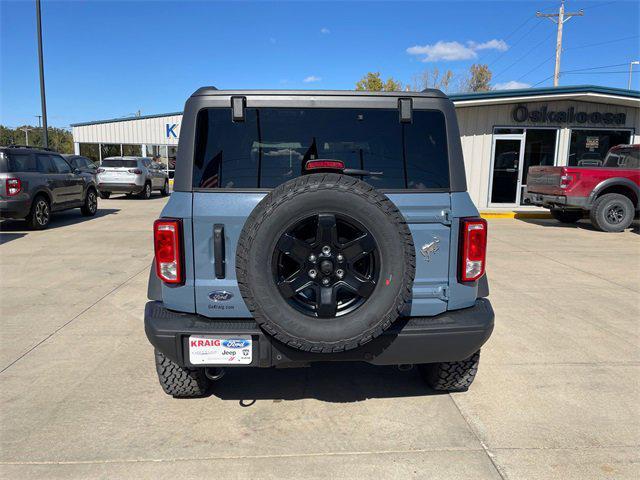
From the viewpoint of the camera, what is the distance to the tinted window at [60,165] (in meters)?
11.4

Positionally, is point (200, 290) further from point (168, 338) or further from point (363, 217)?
point (363, 217)

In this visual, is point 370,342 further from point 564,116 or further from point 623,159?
point 564,116

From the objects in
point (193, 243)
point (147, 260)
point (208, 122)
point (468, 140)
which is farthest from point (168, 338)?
point (468, 140)

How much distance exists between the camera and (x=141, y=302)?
5.62 m

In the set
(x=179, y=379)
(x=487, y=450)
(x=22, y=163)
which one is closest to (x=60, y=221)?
(x=22, y=163)

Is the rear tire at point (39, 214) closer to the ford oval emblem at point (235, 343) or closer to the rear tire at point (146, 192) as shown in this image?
the rear tire at point (146, 192)

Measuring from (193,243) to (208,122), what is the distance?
73 centimetres

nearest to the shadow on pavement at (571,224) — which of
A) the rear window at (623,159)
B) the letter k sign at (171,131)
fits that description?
the rear window at (623,159)

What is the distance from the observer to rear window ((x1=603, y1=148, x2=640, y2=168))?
11617mm

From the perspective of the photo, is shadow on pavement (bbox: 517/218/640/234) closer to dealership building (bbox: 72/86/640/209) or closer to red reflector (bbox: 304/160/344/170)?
dealership building (bbox: 72/86/640/209)

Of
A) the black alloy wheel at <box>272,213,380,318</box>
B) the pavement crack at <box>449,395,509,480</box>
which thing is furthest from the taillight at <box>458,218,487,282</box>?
the pavement crack at <box>449,395,509,480</box>

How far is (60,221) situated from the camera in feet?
40.6

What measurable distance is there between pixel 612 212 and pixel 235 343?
457 inches

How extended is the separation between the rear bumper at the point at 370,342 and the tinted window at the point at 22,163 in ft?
30.1
